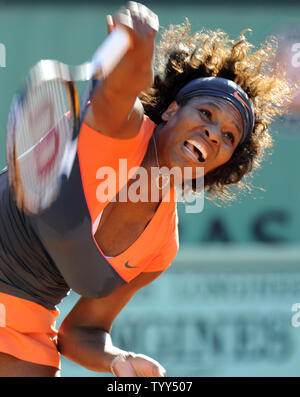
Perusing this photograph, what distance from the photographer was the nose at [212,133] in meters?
2.34

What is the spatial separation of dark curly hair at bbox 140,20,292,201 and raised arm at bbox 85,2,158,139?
0.45m

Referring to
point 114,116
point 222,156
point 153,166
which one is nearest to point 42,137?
point 114,116

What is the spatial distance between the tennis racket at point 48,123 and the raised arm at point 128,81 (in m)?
0.02

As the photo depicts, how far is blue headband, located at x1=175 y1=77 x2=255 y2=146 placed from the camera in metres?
2.39

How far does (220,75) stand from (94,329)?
962mm

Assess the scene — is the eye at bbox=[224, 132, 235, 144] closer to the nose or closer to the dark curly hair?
the nose

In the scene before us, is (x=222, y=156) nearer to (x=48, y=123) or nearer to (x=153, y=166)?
(x=153, y=166)

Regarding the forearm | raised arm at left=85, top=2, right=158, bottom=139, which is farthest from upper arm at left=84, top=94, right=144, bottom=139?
the forearm

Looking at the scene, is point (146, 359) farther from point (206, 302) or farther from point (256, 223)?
point (256, 223)

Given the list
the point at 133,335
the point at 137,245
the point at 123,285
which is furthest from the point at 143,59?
the point at 133,335

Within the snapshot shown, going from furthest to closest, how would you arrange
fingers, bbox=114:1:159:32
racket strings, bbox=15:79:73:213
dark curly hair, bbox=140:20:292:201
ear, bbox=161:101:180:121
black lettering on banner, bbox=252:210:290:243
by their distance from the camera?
black lettering on banner, bbox=252:210:290:243
dark curly hair, bbox=140:20:292:201
ear, bbox=161:101:180:121
racket strings, bbox=15:79:73:213
fingers, bbox=114:1:159:32

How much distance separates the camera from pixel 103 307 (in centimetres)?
260

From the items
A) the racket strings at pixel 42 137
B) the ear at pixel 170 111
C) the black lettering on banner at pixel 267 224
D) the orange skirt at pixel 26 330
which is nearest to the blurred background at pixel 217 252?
the black lettering on banner at pixel 267 224

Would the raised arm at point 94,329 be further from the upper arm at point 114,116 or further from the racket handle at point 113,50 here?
the racket handle at point 113,50
